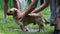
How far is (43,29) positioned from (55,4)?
131cm

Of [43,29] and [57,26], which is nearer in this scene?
[57,26]

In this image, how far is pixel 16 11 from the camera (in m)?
4.60

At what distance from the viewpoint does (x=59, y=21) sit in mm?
3373

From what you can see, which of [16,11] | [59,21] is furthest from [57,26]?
[16,11]

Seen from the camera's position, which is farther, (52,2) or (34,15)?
(34,15)

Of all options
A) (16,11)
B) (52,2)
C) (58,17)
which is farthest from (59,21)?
(16,11)

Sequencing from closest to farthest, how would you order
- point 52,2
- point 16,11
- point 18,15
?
point 52,2, point 18,15, point 16,11

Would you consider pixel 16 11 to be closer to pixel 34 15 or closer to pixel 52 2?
pixel 34 15

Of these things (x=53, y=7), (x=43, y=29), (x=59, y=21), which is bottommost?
(x=43, y=29)

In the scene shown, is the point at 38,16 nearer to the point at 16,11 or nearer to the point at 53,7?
the point at 16,11

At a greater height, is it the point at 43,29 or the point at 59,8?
the point at 59,8

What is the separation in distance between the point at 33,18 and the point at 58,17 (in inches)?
46.8

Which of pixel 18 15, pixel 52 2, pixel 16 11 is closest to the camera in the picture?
pixel 52 2

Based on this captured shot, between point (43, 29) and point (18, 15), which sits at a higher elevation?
point (18, 15)
